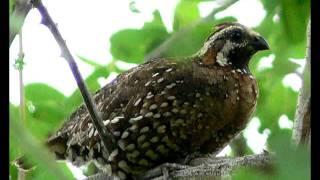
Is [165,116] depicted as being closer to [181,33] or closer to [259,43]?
[259,43]

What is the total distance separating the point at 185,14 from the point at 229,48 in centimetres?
102

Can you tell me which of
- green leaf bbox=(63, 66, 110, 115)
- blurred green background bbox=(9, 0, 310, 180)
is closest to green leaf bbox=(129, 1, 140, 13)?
blurred green background bbox=(9, 0, 310, 180)

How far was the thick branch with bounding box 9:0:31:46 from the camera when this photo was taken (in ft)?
1.64

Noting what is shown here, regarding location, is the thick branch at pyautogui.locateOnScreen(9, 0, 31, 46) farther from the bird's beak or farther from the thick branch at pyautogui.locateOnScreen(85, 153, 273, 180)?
the bird's beak

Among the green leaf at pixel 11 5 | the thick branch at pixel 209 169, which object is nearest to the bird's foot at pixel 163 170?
the thick branch at pixel 209 169

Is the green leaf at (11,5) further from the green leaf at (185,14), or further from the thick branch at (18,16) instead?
the green leaf at (185,14)

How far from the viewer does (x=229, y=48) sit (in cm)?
218

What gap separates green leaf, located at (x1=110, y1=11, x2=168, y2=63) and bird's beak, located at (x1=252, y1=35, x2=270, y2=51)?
1.82 feet

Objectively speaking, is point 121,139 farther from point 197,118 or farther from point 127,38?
point 127,38

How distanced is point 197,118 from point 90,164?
0.40 m

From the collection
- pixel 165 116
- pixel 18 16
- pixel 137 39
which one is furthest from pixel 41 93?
pixel 18 16

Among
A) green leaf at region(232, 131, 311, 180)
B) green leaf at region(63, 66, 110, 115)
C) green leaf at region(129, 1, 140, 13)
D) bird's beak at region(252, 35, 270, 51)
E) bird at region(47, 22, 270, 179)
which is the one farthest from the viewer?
bird at region(47, 22, 270, 179)

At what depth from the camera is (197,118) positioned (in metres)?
2.03
